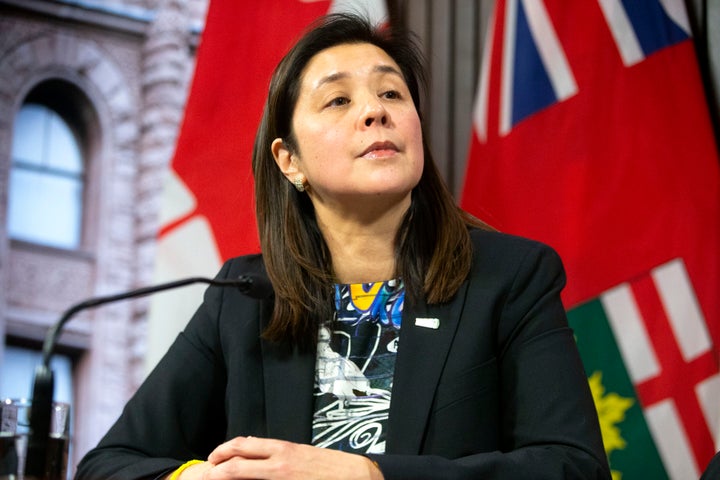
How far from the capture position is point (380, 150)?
2.05 metres

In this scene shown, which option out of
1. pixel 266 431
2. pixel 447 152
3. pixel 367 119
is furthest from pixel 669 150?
pixel 266 431

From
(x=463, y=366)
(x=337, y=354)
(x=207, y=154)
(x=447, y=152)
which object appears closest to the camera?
(x=463, y=366)

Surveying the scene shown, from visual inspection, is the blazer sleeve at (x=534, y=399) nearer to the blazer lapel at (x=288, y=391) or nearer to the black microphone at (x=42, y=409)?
the blazer lapel at (x=288, y=391)

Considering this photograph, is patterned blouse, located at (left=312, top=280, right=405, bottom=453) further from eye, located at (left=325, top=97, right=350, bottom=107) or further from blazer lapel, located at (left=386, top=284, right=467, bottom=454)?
eye, located at (left=325, top=97, right=350, bottom=107)

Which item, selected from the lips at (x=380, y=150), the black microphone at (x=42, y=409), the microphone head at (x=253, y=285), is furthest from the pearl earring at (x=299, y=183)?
the black microphone at (x=42, y=409)

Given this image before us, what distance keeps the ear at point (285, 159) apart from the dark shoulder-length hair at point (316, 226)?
0.05 feet

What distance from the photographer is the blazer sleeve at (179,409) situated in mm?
2014

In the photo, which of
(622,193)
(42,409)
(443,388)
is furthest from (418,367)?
(622,193)

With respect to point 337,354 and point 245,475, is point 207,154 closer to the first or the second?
point 337,354

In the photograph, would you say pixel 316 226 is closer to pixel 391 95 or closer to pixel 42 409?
pixel 391 95

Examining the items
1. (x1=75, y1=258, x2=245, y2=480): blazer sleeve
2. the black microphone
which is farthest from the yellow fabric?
the black microphone

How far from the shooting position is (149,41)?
3.11m

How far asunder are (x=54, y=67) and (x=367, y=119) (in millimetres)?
1339

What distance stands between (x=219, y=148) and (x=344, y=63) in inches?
34.4
